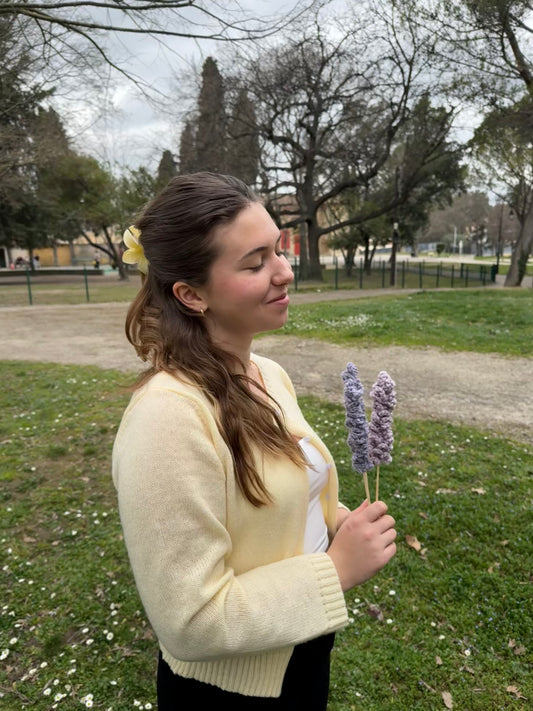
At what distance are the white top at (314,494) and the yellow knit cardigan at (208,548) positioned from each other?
0.14 m

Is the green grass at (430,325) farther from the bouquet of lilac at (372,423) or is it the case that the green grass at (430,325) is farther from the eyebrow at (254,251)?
the eyebrow at (254,251)

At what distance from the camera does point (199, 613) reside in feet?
3.26

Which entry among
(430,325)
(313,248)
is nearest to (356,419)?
(430,325)

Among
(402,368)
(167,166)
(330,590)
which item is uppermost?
(167,166)

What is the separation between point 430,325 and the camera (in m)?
10.6

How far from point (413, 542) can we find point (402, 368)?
468 cm

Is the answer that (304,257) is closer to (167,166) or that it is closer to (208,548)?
(167,166)

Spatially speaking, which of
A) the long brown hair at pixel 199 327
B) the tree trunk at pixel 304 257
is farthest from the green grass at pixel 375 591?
the tree trunk at pixel 304 257

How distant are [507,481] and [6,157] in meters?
12.6

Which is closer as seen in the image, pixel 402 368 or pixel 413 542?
pixel 413 542

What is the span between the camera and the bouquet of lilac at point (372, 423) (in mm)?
1277

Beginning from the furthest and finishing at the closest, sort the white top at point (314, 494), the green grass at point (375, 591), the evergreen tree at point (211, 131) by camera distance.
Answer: the evergreen tree at point (211, 131)
the green grass at point (375, 591)
the white top at point (314, 494)

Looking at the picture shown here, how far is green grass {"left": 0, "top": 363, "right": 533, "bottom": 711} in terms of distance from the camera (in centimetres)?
240

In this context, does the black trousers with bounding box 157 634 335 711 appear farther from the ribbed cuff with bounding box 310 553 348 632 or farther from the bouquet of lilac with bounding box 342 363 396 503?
the bouquet of lilac with bounding box 342 363 396 503
